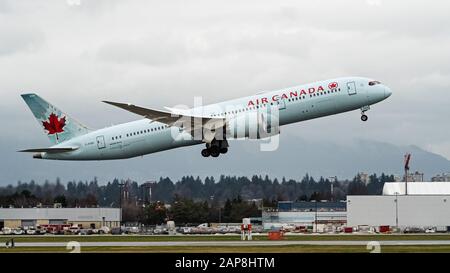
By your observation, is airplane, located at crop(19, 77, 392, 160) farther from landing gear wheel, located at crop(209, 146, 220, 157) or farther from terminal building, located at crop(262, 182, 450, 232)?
terminal building, located at crop(262, 182, 450, 232)

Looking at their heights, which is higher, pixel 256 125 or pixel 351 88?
pixel 351 88

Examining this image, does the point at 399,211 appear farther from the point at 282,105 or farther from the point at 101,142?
the point at 282,105

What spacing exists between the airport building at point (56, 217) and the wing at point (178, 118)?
6144 cm

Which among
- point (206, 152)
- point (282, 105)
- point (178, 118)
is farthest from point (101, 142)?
point (282, 105)

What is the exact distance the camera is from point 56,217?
4877 inches

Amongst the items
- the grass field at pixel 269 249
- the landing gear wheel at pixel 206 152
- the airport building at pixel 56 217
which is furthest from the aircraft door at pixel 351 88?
the airport building at pixel 56 217

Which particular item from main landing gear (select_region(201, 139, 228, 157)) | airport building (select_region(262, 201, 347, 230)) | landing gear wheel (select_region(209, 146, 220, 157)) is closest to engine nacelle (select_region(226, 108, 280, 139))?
main landing gear (select_region(201, 139, 228, 157))

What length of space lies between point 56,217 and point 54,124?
53.3 metres

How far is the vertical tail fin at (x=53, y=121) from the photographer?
237 feet

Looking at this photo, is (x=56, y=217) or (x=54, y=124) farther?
(x=56, y=217)

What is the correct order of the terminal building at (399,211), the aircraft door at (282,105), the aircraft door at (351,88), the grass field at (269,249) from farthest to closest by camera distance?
1. the terminal building at (399,211)
2. the aircraft door at (351,88)
3. the aircraft door at (282,105)
4. the grass field at (269,249)

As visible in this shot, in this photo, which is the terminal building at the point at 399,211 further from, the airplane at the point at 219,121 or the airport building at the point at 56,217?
the airplane at the point at 219,121
